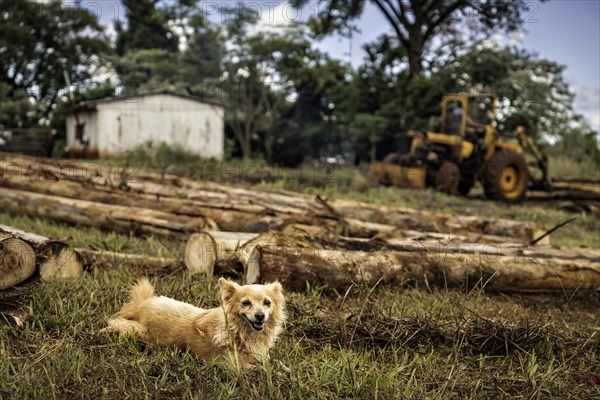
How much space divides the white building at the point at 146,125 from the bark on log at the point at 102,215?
48.1 feet

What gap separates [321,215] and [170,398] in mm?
4423

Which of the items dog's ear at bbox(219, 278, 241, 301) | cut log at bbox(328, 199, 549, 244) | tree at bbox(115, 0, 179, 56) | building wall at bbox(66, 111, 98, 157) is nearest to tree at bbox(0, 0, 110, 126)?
tree at bbox(115, 0, 179, 56)

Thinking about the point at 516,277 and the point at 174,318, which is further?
the point at 516,277

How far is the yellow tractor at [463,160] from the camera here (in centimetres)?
1422

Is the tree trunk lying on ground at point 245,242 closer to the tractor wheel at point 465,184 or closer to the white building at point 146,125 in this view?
the tractor wheel at point 465,184

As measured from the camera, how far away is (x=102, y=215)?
7742 mm

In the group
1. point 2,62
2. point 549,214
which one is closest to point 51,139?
point 2,62

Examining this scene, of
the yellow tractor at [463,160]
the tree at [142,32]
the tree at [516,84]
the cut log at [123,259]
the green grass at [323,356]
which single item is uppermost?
the tree at [142,32]

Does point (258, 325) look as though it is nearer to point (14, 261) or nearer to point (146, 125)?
point (14, 261)

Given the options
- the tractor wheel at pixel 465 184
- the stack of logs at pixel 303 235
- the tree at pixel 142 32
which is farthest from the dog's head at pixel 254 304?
the tree at pixel 142 32

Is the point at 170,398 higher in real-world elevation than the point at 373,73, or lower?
lower

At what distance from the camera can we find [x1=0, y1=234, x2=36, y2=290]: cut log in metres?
4.16

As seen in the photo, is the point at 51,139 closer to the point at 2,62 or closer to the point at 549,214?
the point at 2,62

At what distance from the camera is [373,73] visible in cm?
2645
